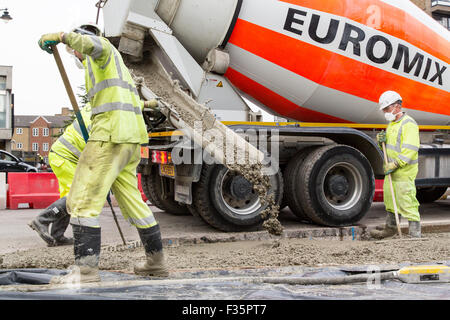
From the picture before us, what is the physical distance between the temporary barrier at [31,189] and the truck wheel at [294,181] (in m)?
5.11

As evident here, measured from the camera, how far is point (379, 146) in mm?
6520

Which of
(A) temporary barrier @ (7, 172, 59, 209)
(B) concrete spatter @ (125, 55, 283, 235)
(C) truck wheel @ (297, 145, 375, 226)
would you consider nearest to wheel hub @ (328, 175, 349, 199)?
(C) truck wheel @ (297, 145, 375, 226)

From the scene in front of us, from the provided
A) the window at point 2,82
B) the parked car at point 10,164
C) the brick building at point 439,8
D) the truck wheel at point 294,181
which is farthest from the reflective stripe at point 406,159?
the brick building at point 439,8

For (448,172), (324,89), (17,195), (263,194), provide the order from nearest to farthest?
(263,194), (324,89), (448,172), (17,195)

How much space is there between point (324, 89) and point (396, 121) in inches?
38.1

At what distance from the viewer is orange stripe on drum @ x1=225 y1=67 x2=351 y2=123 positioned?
6.05 metres

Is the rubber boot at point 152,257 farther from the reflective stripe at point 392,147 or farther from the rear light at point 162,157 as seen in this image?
the reflective stripe at point 392,147

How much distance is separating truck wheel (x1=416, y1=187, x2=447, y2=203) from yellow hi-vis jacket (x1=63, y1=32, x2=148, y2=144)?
7430 millimetres

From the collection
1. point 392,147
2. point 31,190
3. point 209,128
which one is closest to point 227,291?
point 209,128

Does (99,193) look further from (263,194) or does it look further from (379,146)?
(379,146)

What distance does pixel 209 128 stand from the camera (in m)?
5.42

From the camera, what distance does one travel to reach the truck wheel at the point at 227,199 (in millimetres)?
5559
